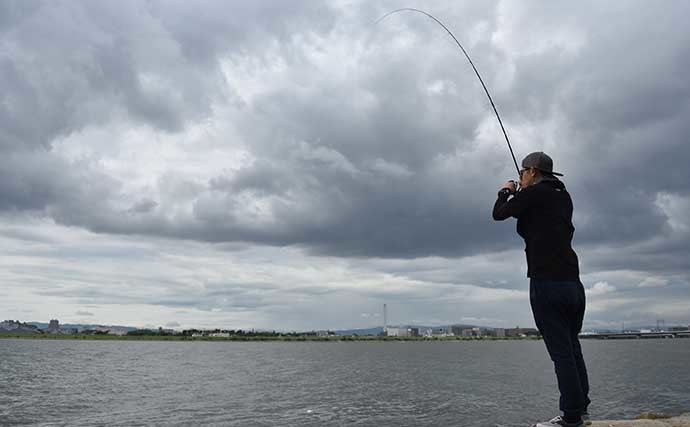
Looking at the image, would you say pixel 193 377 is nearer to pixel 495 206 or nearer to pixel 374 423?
pixel 374 423

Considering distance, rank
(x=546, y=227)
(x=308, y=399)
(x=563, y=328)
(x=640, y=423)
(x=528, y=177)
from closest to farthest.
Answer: (x=563, y=328), (x=546, y=227), (x=528, y=177), (x=640, y=423), (x=308, y=399)

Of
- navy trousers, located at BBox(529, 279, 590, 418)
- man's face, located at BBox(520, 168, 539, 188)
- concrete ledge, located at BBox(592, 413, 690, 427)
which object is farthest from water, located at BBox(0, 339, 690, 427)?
man's face, located at BBox(520, 168, 539, 188)

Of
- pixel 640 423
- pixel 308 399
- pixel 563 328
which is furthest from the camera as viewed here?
pixel 308 399

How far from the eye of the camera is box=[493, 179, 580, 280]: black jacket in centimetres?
646

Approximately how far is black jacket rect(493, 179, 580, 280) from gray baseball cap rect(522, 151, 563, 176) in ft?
0.79

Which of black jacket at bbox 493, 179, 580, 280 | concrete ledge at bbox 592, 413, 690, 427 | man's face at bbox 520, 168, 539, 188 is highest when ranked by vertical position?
man's face at bbox 520, 168, 539, 188

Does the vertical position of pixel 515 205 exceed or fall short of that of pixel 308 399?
it exceeds it

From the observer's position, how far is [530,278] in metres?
6.65

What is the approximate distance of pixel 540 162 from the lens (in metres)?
7.00

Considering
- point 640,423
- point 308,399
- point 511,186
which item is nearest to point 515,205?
point 511,186

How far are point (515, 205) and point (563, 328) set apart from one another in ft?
5.03

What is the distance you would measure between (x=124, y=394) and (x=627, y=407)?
105ft

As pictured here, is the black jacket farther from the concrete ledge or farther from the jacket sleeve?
the concrete ledge

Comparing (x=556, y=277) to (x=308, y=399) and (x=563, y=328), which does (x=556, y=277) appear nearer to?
(x=563, y=328)
